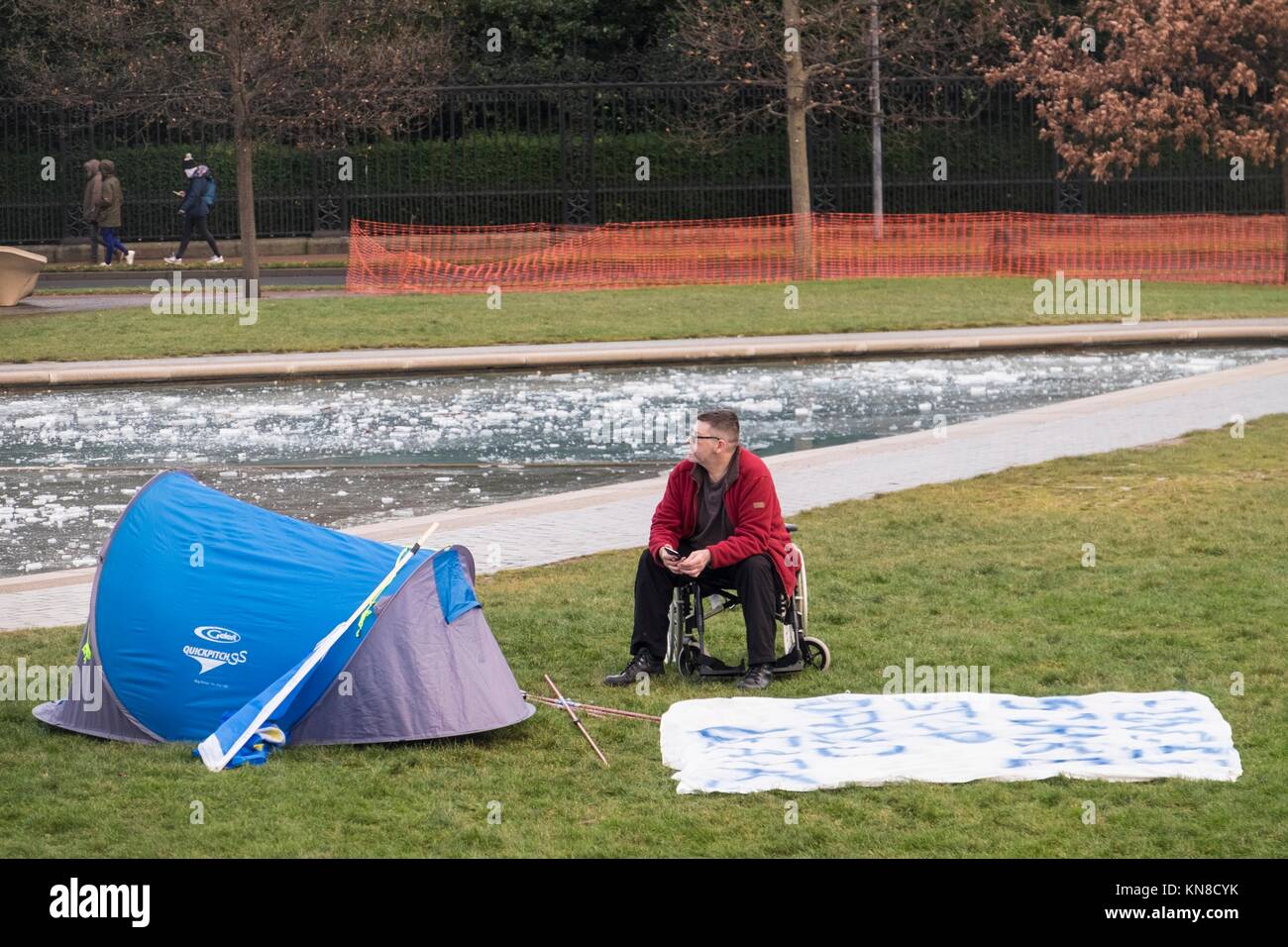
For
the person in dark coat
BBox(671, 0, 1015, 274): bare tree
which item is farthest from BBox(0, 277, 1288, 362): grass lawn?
the person in dark coat

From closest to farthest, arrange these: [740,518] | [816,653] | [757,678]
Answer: [757,678] < [740,518] < [816,653]

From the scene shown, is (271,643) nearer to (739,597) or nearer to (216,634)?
(216,634)

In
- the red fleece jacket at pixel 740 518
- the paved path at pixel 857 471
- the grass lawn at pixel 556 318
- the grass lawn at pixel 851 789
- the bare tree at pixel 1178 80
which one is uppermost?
the bare tree at pixel 1178 80

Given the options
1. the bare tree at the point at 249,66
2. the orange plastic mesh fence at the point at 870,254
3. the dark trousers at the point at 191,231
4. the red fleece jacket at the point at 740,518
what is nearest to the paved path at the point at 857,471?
the red fleece jacket at the point at 740,518

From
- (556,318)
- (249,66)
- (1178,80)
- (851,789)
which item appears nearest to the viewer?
(851,789)

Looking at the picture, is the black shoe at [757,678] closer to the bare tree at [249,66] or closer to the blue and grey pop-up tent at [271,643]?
the blue and grey pop-up tent at [271,643]

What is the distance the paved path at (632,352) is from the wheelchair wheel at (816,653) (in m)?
12.9

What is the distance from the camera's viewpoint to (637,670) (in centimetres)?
823

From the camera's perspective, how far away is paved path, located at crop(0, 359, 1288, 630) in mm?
10930

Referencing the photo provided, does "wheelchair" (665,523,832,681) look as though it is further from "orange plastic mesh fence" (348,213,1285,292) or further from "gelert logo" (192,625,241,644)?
"orange plastic mesh fence" (348,213,1285,292)

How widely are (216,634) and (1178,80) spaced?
2560cm

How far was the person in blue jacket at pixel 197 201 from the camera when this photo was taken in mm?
32562

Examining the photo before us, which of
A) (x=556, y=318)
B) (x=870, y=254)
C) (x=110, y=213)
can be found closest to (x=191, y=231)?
(x=110, y=213)

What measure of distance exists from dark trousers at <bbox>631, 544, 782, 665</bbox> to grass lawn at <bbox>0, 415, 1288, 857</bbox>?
186 mm
